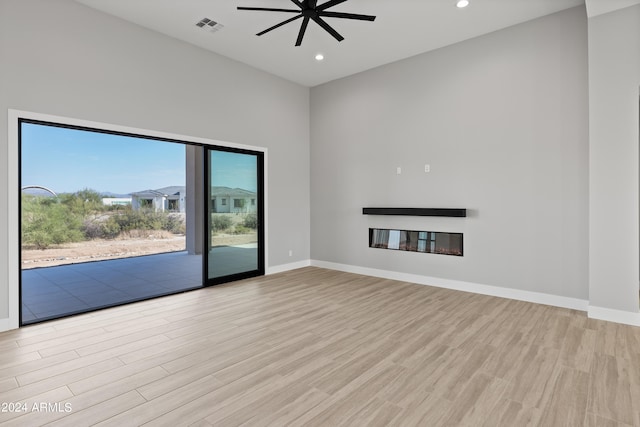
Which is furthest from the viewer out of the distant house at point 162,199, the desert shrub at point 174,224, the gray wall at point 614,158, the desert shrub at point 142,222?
the desert shrub at point 174,224

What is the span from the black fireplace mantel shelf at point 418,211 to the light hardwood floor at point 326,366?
1.26 metres

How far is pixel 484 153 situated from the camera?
14.4 feet

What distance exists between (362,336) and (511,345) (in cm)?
128

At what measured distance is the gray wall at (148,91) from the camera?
3.26m

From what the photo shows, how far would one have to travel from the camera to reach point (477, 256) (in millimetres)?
4473

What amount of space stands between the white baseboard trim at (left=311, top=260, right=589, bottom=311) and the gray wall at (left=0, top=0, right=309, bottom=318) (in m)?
1.40

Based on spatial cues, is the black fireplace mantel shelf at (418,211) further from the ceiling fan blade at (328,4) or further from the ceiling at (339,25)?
the ceiling fan blade at (328,4)

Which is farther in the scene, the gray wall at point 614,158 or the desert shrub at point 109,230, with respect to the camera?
the desert shrub at point 109,230

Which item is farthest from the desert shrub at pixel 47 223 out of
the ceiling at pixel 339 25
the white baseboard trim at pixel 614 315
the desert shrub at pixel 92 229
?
the white baseboard trim at pixel 614 315

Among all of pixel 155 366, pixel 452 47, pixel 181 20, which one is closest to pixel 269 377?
pixel 155 366

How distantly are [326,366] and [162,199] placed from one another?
8292 mm

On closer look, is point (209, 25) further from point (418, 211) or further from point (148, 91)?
point (418, 211)

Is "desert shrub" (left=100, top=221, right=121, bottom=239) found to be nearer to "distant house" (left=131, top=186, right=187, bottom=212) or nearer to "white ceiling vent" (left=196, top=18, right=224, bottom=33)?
"distant house" (left=131, top=186, right=187, bottom=212)

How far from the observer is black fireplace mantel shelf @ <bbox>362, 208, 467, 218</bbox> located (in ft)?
14.8
